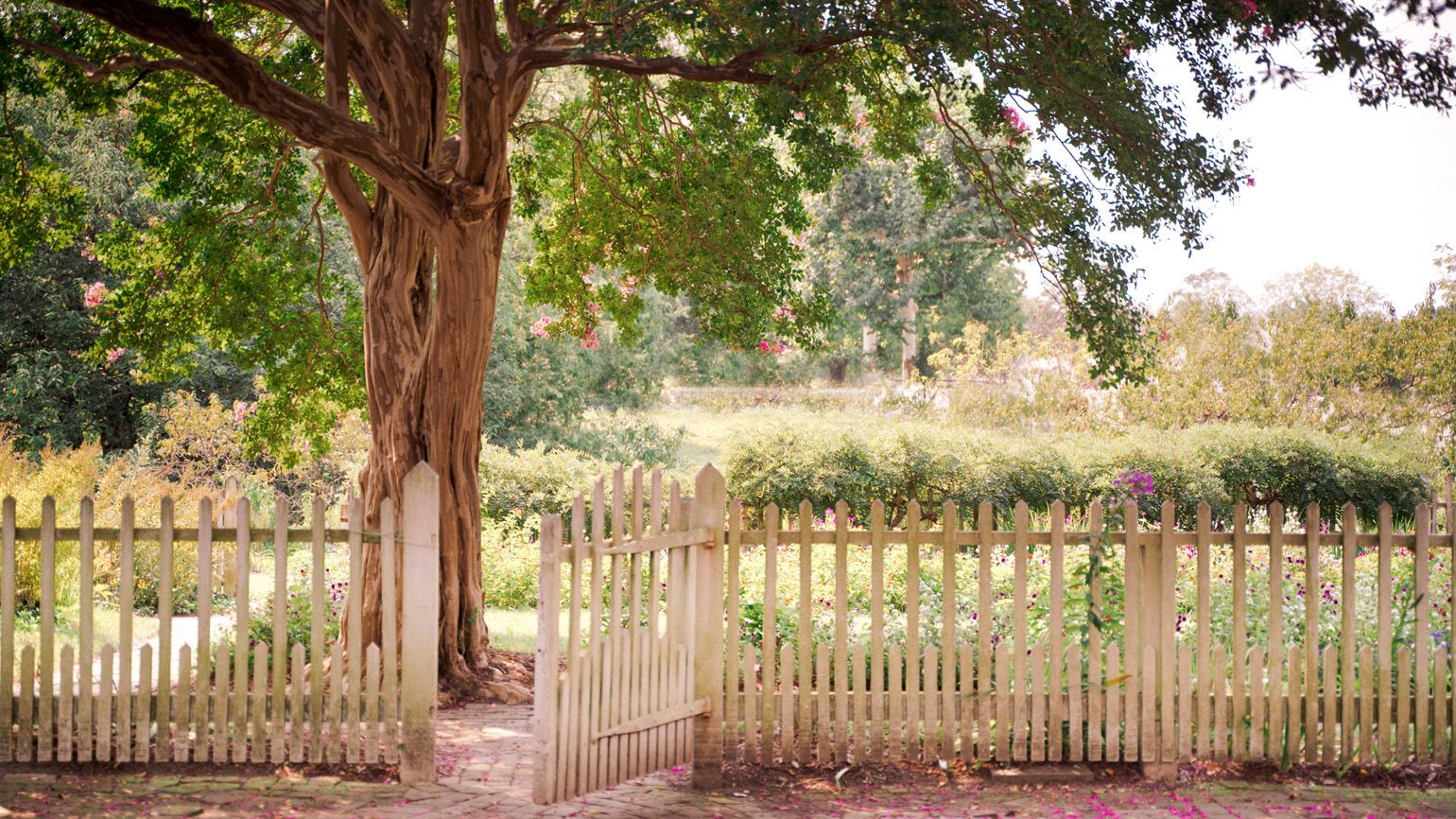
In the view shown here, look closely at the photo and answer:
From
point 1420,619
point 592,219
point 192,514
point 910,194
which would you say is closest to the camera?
point 1420,619

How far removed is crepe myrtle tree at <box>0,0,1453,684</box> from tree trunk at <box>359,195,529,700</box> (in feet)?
0.06

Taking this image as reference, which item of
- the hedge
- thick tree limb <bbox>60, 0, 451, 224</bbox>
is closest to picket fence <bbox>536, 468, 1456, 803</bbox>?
thick tree limb <bbox>60, 0, 451, 224</bbox>

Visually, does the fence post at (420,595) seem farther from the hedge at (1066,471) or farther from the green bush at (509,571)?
the hedge at (1066,471)

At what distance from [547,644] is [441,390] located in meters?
3.30

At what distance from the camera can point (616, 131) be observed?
34.6 feet

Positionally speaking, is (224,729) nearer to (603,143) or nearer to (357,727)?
(357,727)

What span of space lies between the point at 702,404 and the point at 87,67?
32.2 m

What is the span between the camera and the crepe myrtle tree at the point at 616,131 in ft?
20.7

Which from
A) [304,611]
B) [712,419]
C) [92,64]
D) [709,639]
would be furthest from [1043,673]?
[712,419]

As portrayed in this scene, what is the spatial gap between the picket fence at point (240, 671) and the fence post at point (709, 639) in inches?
51.0

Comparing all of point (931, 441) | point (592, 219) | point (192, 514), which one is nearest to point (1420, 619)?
point (592, 219)

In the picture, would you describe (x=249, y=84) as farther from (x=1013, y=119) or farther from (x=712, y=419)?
(x=712, y=419)

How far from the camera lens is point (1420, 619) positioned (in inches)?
248

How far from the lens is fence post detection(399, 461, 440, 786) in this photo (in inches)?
226
